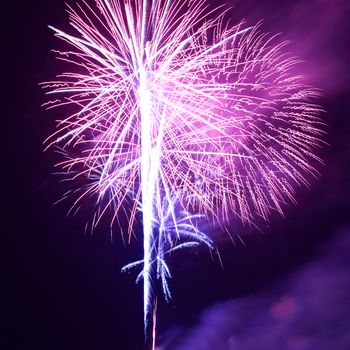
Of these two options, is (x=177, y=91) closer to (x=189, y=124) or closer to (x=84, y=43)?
(x=189, y=124)

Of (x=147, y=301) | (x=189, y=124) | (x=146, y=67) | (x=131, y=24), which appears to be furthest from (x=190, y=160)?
(x=147, y=301)

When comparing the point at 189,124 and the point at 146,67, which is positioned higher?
the point at 146,67

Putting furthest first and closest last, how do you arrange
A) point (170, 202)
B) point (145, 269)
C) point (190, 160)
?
point (145, 269) → point (170, 202) → point (190, 160)

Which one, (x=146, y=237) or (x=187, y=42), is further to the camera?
(x=146, y=237)

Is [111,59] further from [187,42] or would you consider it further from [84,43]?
[187,42]

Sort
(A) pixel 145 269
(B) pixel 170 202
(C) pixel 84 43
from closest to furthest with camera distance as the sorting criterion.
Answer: (C) pixel 84 43 → (B) pixel 170 202 → (A) pixel 145 269

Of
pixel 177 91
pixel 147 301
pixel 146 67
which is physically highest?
pixel 146 67

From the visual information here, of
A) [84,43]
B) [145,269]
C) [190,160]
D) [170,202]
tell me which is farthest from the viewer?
[145,269]

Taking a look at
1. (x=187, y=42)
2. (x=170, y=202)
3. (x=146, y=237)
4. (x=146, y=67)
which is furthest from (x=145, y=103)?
(x=146, y=237)

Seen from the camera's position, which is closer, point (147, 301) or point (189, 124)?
point (189, 124)
